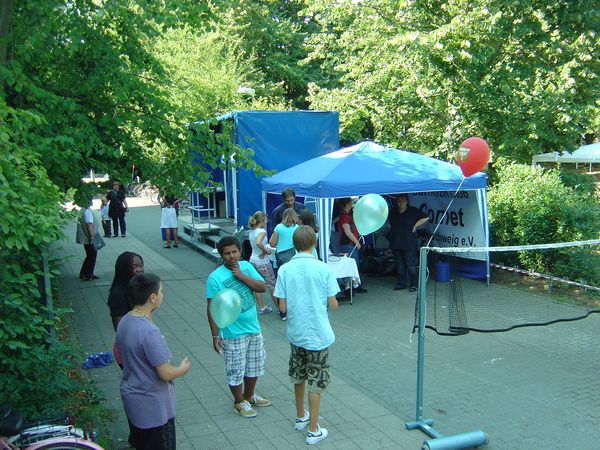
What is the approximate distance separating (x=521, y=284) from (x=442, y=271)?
1557 mm

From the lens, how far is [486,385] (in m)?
6.07

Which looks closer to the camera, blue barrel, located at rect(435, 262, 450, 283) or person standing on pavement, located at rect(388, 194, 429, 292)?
person standing on pavement, located at rect(388, 194, 429, 292)

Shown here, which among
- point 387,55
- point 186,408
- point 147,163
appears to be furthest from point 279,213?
point 387,55

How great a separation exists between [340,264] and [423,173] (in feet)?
7.75

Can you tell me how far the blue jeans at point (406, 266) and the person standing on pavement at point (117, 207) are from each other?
9.77 m

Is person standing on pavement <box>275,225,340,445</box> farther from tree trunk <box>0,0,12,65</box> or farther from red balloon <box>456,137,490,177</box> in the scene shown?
tree trunk <box>0,0,12,65</box>

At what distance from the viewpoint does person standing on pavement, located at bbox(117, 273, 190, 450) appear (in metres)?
3.55

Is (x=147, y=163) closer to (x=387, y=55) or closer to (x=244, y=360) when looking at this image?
(x=244, y=360)

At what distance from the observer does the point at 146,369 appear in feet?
11.8

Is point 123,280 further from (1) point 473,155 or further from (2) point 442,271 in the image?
(2) point 442,271

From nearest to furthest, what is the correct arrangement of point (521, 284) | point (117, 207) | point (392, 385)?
point (392, 385)
point (521, 284)
point (117, 207)

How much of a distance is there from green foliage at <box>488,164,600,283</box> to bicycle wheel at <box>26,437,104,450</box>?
347 inches

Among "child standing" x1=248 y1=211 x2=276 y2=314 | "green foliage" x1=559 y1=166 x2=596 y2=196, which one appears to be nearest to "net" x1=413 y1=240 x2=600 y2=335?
"child standing" x1=248 y1=211 x2=276 y2=314

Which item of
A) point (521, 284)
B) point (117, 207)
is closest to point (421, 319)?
point (521, 284)
